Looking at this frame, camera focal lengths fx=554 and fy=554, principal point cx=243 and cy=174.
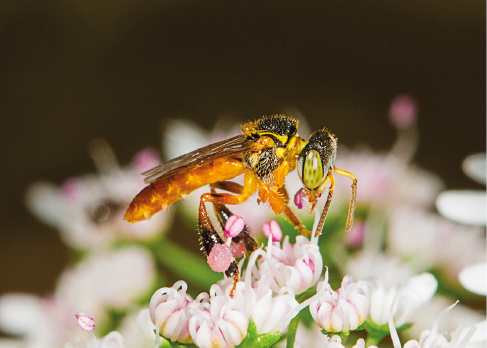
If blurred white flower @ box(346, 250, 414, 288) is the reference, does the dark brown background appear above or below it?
above

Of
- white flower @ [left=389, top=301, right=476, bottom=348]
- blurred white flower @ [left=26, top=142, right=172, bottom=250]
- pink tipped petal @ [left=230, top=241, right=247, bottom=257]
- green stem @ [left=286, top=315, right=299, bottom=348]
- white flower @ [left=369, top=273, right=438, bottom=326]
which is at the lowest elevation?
white flower @ [left=389, top=301, right=476, bottom=348]

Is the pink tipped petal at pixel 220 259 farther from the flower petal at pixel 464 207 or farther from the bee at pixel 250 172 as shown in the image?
the flower petal at pixel 464 207

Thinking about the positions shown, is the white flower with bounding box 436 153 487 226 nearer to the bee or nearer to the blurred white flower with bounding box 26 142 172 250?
the bee

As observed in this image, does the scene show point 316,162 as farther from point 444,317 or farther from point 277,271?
point 444,317

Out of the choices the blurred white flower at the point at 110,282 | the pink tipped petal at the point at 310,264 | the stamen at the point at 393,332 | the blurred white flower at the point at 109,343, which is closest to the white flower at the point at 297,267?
the pink tipped petal at the point at 310,264

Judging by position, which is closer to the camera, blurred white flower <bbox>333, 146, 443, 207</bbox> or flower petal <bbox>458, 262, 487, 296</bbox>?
flower petal <bbox>458, 262, 487, 296</bbox>

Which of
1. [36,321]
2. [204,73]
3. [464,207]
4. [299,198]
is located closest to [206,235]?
[299,198]

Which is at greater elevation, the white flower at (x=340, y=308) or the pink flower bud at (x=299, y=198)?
the pink flower bud at (x=299, y=198)

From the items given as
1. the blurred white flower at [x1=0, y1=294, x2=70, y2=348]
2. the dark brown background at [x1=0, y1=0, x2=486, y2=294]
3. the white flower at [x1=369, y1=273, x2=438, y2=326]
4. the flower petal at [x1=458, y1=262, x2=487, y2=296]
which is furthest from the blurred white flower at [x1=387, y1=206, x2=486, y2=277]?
the dark brown background at [x1=0, y1=0, x2=486, y2=294]
